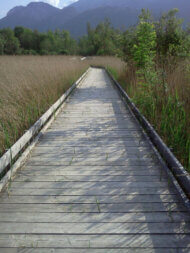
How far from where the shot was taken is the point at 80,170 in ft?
9.23

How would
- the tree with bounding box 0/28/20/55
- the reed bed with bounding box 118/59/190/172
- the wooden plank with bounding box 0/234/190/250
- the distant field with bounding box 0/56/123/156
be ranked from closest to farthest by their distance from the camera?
1. the wooden plank with bounding box 0/234/190/250
2. the reed bed with bounding box 118/59/190/172
3. the distant field with bounding box 0/56/123/156
4. the tree with bounding box 0/28/20/55

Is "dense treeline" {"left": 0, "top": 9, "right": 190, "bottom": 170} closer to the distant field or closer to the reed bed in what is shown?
the reed bed

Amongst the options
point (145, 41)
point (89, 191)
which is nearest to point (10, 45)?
point (145, 41)

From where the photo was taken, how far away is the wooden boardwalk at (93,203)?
1.76 meters

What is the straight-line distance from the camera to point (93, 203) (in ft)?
7.18

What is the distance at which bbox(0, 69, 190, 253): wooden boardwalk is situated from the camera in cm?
176

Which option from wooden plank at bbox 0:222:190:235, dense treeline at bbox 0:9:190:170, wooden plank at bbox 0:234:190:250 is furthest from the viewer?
dense treeline at bbox 0:9:190:170

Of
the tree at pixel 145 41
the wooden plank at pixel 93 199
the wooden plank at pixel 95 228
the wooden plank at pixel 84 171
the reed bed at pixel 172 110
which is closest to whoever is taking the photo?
the wooden plank at pixel 95 228

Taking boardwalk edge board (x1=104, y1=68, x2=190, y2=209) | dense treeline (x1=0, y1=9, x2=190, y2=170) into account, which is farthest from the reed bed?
boardwalk edge board (x1=104, y1=68, x2=190, y2=209)

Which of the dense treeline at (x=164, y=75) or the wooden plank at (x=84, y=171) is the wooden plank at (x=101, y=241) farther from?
the dense treeline at (x=164, y=75)

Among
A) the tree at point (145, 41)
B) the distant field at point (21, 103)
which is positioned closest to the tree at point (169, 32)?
the tree at point (145, 41)

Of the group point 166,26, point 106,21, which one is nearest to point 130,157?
point 166,26

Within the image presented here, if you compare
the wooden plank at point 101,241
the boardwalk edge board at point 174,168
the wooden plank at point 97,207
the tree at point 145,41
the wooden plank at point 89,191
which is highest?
the tree at point 145,41

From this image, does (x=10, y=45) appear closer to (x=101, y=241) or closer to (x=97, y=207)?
(x=97, y=207)
